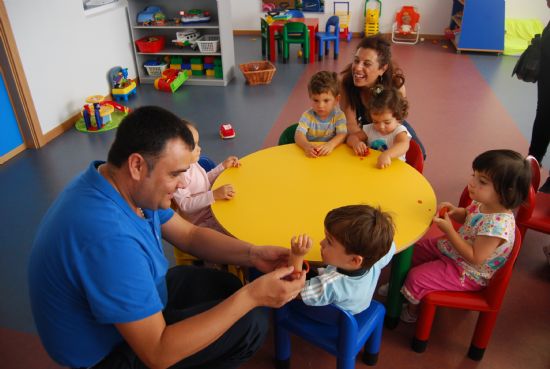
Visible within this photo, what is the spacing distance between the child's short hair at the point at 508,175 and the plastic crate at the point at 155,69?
513 centimetres

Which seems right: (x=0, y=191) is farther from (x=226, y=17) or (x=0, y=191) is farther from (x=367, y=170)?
(x=226, y=17)

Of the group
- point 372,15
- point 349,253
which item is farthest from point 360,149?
point 372,15

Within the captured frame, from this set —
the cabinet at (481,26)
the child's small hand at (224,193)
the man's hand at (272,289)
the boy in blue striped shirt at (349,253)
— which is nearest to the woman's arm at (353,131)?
the child's small hand at (224,193)

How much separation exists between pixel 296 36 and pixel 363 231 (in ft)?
19.5

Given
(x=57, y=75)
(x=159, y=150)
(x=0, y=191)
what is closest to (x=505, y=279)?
(x=159, y=150)

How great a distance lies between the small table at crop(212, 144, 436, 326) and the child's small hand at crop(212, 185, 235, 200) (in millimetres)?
33

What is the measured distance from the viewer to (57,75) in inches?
179

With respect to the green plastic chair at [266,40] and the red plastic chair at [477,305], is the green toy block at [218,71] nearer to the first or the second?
the green plastic chair at [266,40]

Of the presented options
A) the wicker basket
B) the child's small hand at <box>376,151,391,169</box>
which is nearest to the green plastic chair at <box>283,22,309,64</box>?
the wicker basket

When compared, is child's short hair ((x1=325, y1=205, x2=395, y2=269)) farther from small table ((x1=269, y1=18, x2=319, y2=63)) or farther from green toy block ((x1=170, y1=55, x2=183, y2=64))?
small table ((x1=269, y1=18, x2=319, y2=63))

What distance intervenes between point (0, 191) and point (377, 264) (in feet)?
10.6

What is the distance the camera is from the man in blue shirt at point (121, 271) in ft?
3.98

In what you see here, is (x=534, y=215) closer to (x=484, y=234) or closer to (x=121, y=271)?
(x=484, y=234)

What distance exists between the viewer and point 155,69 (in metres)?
6.10
